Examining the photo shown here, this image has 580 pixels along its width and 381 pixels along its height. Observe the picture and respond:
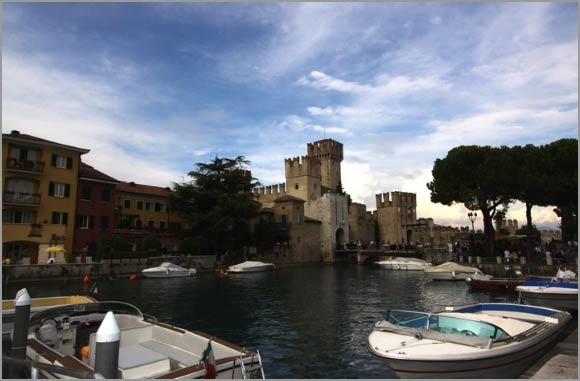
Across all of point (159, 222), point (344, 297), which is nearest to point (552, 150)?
point (344, 297)

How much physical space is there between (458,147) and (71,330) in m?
42.4

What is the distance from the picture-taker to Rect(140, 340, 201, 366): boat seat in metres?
7.40

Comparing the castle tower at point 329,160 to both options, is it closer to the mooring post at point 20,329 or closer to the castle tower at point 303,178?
the castle tower at point 303,178

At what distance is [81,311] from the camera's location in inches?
370

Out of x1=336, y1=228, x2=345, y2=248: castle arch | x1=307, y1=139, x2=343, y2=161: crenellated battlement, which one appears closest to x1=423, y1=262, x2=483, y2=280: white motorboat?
x1=336, y1=228, x2=345, y2=248: castle arch

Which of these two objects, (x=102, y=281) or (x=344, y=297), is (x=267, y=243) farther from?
(x=344, y=297)

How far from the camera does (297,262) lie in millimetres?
56219

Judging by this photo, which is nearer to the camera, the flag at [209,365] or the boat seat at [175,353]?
the flag at [209,365]

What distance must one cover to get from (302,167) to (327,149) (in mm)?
12888

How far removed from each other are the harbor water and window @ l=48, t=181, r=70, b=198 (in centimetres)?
987


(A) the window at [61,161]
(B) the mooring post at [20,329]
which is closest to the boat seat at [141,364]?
(B) the mooring post at [20,329]

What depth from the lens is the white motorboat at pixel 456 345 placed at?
7266 millimetres

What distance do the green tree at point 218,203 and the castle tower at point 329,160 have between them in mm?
30736

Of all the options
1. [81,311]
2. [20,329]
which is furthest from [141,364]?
[81,311]
